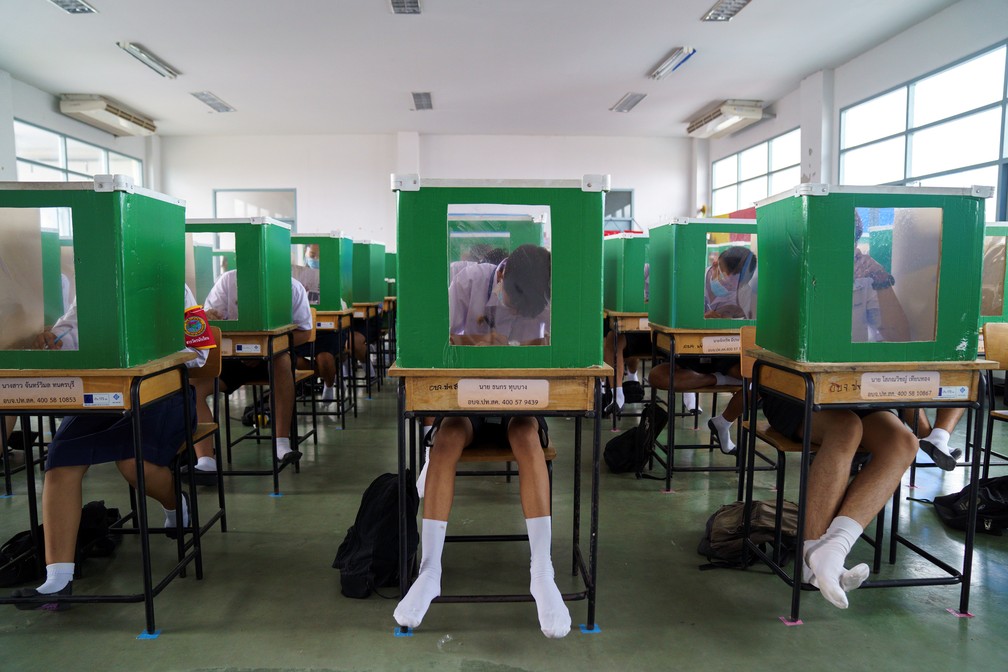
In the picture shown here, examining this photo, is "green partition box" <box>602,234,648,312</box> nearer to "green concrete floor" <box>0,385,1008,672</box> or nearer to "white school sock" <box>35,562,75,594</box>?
"green concrete floor" <box>0,385,1008,672</box>

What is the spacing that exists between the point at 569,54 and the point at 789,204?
617 cm

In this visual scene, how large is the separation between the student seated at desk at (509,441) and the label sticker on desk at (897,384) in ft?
3.39

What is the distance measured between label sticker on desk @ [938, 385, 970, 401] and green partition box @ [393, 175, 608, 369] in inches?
43.8

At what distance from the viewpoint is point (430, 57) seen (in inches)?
298

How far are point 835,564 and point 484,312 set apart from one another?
1338 millimetres

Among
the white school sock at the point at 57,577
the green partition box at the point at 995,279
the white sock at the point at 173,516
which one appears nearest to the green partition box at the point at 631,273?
the green partition box at the point at 995,279

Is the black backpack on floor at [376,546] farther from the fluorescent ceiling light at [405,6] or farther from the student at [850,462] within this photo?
the fluorescent ceiling light at [405,6]

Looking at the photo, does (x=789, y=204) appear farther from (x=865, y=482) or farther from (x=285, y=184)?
(x=285, y=184)

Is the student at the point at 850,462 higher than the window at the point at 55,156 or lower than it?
lower

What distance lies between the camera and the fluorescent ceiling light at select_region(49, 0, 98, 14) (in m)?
5.89

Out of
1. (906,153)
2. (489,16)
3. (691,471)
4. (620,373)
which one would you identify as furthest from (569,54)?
(691,471)

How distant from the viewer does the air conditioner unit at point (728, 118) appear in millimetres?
9578

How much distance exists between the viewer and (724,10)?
619 cm

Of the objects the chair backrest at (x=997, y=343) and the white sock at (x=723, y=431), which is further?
the white sock at (x=723, y=431)
